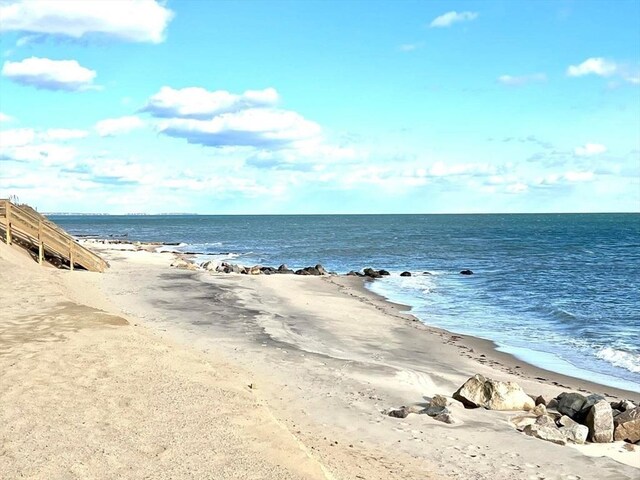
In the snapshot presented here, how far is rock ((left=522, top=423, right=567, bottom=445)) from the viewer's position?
9.80m

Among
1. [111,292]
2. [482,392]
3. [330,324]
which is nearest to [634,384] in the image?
[482,392]

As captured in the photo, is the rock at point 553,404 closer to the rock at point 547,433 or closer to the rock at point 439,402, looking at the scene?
the rock at point 547,433

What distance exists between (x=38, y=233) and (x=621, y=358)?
88.0 feet

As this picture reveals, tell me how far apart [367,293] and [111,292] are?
43.0 ft

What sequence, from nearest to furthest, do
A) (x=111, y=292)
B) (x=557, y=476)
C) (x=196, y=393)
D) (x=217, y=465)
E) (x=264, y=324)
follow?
(x=217, y=465), (x=557, y=476), (x=196, y=393), (x=264, y=324), (x=111, y=292)

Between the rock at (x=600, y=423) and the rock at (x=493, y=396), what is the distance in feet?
4.86

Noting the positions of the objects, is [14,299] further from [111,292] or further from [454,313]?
[454,313]

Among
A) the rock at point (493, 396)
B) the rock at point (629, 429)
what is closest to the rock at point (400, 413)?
the rock at point (493, 396)

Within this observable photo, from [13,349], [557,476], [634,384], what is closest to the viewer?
[557,476]

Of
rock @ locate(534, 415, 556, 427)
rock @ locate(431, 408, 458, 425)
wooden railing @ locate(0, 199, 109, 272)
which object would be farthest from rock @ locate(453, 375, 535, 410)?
wooden railing @ locate(0, 199, 109, 272)

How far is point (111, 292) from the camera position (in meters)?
25.3

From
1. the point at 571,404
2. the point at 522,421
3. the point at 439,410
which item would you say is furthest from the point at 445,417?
the point at 571,404

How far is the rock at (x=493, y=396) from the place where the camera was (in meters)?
11.5

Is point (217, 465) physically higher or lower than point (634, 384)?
higher
